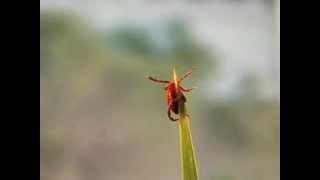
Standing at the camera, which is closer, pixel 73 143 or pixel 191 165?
pixel 191 165

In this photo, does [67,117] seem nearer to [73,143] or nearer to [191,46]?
[73,143]

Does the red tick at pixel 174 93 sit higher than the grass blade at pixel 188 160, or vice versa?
the red tick at pixel 174 93

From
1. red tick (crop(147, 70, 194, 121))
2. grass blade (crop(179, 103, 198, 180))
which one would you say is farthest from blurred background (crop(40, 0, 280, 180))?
grass blade (crop(179, 103, 198, 180))

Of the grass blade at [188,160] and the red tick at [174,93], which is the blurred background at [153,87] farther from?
the grass blade at [188,160]

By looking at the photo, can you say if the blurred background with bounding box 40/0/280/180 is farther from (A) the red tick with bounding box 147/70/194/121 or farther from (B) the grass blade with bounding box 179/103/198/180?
(B) the grass blade with bounding box 179/103/198/180

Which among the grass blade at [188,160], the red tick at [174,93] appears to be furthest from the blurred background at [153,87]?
the grass blade at [188,160]
